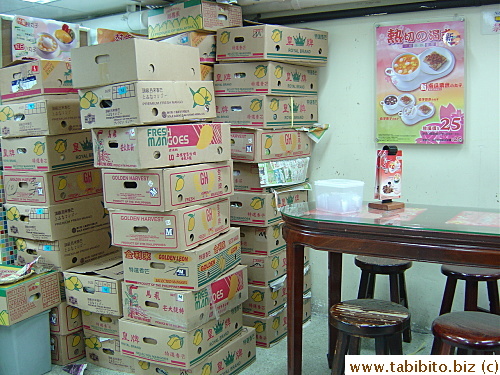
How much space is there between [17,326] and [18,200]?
709 mm

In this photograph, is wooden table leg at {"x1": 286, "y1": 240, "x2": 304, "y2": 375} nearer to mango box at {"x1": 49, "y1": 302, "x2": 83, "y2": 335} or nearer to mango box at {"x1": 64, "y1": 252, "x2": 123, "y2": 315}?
mango box at {"x1": 64, "y1": 252, "x2": 123, "y2": 315}

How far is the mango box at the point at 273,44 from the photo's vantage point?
297 centimetres

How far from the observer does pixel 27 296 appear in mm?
2688

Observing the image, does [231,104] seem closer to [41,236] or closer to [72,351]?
[41,236]

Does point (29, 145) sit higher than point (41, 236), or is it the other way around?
point (29, 145)

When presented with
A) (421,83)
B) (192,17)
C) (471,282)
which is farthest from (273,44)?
(471,282)

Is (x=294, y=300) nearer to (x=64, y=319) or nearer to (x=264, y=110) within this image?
(x=264, y=110)

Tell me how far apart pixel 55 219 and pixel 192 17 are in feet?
4.65

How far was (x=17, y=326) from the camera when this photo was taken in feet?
8.74

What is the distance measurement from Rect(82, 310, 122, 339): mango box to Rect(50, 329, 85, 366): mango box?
8 centimetres

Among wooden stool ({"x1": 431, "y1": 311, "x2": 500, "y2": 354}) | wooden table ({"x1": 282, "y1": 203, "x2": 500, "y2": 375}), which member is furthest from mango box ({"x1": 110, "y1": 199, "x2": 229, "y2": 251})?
wooden stool ({"x1": 431, "y1": 311, "x2": 500, "y2": 354})

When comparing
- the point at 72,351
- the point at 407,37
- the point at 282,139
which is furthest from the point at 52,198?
the point at 407,37

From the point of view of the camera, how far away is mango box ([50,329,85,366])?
2.91 metres

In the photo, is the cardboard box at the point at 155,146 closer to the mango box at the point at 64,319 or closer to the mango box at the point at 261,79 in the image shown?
the mango box at the point at 261,79
